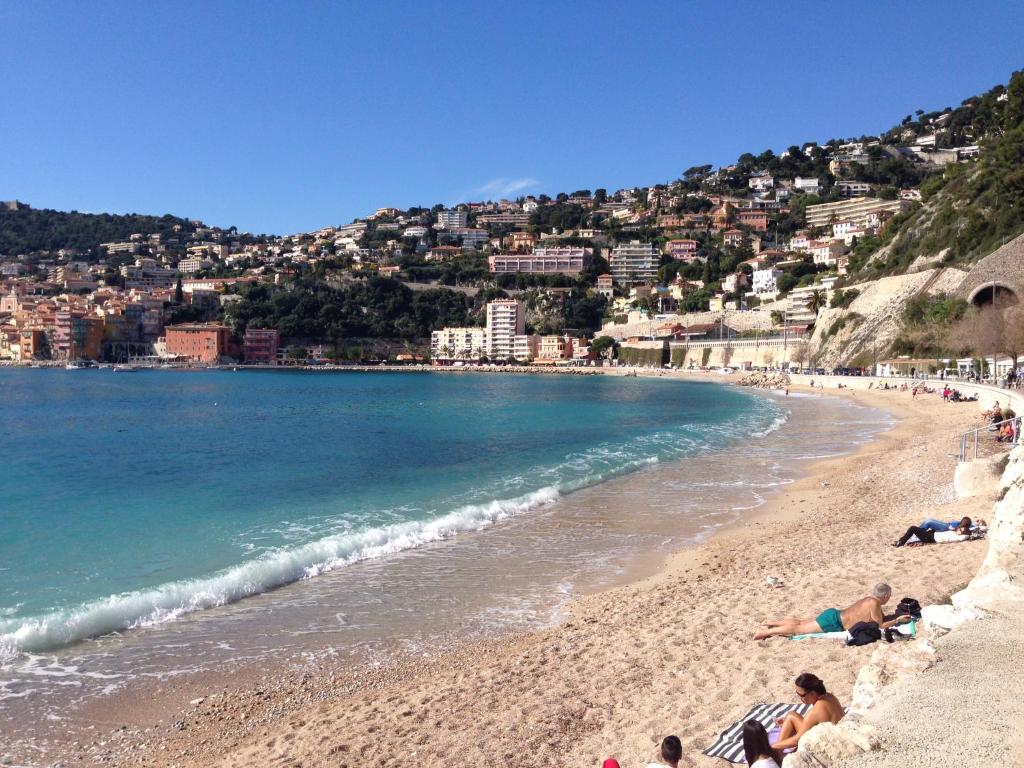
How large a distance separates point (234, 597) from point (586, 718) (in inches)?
199

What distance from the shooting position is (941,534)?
8336 mm

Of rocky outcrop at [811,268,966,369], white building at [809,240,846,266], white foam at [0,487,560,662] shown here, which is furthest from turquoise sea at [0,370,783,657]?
white building at [809,240,846,266]

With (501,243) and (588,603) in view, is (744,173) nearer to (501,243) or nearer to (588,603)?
(501,243)

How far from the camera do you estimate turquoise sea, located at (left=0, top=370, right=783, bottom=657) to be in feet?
29.3

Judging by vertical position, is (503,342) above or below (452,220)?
below

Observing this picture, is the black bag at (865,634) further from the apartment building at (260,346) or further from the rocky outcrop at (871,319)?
the apartment building at (260,346)

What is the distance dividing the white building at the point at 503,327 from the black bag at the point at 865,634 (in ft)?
365

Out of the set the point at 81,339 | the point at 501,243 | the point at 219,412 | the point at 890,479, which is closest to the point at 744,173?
the point at 501,243

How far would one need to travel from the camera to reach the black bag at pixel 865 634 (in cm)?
546

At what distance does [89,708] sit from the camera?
19.2 feet

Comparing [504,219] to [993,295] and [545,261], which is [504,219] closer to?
[545,261]

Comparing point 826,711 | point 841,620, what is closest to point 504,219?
point 841,620

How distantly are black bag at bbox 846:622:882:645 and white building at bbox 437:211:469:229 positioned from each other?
189668 millimetres

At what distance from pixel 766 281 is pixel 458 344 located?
48.4 meters
